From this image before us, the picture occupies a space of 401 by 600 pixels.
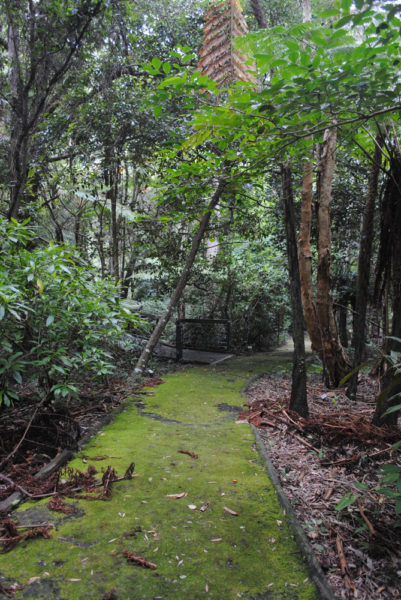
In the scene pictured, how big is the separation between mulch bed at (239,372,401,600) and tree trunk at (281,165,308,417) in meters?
0.23

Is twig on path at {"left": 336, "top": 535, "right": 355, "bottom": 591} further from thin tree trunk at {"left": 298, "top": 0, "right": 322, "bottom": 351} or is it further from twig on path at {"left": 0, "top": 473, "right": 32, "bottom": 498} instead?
thin tree trunk at {"left": 298, "top": 0, "right": 322, "bottom": 351}

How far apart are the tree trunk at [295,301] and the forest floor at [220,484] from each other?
0.26 meters

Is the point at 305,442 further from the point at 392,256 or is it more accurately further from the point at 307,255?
the point at 307,255

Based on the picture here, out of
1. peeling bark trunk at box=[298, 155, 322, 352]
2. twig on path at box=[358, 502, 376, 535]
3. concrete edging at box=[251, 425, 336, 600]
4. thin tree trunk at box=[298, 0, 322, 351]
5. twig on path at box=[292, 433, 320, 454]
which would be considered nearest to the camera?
concrete edging at box=[251, 425, 336, 600]

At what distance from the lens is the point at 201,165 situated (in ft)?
12.6

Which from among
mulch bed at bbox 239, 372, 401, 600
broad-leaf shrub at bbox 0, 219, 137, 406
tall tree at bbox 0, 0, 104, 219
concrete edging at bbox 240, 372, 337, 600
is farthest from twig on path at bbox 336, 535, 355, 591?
tall tree at bbox 0, 0, 104, 219

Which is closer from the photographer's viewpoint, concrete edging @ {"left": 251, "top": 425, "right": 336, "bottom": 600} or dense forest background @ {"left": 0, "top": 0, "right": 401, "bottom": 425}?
concrete edging @ {"left": 251, "top": 425, "right": 336, "bottom": 600}

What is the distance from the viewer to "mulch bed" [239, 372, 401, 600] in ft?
6.77

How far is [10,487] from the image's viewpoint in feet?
9.09

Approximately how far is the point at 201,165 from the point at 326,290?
3427 mm

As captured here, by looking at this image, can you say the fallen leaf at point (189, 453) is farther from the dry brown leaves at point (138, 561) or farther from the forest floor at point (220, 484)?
the dry brown leaves at point (138, 561)

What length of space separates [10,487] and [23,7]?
5851 mm

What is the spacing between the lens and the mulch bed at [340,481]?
2.06m

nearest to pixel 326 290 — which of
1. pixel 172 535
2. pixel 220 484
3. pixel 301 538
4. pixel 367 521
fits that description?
pixel 220 484
